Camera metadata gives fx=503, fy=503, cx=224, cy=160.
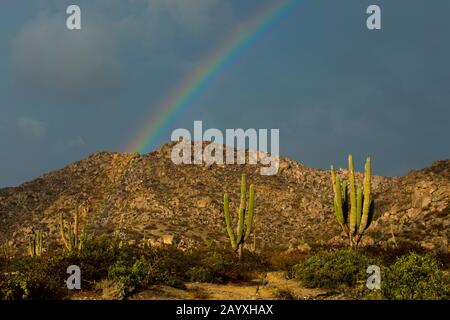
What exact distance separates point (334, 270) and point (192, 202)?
4135 cm

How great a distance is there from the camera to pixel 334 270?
1448 centimetres

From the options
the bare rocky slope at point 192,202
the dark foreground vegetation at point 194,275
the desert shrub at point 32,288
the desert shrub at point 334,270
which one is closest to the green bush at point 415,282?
the dark foreground vegetation at point 194,275

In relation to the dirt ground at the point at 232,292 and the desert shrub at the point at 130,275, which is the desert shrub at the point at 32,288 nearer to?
the dirt ground at the point at 232,292

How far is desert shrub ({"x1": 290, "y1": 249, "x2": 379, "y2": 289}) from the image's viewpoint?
1410cm

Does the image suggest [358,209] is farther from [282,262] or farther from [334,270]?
[334,270]

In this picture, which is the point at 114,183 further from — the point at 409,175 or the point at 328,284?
the point at 328,284

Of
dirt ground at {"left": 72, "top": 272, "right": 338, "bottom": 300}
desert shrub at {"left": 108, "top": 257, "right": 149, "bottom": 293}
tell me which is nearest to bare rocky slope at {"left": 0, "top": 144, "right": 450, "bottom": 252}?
dirt ground at {"left": 72, "top": 272, "right": 338, "bottom": 300}

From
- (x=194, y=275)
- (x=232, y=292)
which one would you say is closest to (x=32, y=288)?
(x=232, y=292)

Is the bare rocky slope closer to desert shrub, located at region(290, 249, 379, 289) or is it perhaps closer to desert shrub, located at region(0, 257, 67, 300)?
desert shrub, located at region(290, 249, 379, 289)

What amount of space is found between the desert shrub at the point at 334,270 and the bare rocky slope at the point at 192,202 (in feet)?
58.3

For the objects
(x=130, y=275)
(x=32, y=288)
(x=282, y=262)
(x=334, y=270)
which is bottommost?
(x=282, y=262)

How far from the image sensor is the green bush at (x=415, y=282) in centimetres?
1033

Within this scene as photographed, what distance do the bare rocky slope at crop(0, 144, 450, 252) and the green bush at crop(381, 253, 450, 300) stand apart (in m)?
20.6

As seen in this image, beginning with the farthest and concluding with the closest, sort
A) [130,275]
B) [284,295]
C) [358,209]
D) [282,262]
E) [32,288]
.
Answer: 1. [358,209]
2. [282,262]
3. [284,295]
4. [130,275]
5. [32,288]
